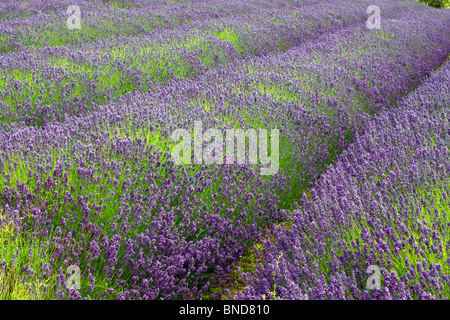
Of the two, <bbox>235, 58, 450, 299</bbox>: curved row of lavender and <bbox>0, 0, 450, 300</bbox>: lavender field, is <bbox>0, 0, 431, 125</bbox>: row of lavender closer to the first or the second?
<bbox>0, 0, 450, 300</bbox>: lavender field

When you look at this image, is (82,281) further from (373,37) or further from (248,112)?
(373,37)

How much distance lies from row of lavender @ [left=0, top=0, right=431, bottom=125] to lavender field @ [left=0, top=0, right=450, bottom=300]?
0.02 metres

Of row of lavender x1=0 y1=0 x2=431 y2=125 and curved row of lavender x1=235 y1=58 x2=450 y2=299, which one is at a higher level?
row of lavender x1=0 y1=0 x2=431 y2=125

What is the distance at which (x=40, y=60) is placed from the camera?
13.4ft

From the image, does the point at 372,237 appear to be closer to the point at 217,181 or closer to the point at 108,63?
the point at 217,181

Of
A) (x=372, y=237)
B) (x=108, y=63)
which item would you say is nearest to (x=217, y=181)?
(x=372, y=237)

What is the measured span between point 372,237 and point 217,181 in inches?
38.6

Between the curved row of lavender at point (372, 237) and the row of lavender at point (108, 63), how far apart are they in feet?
7.32

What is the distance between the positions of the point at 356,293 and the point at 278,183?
1.23 metres

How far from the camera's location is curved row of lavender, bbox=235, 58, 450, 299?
58.4 inches

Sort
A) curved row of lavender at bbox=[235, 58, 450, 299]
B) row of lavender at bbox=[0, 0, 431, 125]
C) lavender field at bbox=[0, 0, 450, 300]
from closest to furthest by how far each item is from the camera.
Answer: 1. curved row of lavender at bbox=[235, 58, 450, 299]
2. lavender field at bbox=[0, 0, 450, 300]
3. row of lavender at bbox=[0, 0, 431, 125]

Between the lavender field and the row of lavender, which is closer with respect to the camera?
the lavender field

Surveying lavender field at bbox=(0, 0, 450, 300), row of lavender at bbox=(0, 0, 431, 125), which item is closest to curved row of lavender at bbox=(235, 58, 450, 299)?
lavender field at bbox=(0, 0, 450, 300)

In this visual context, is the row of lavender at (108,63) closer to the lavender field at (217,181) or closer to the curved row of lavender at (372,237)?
the lavender field at (217,181)
